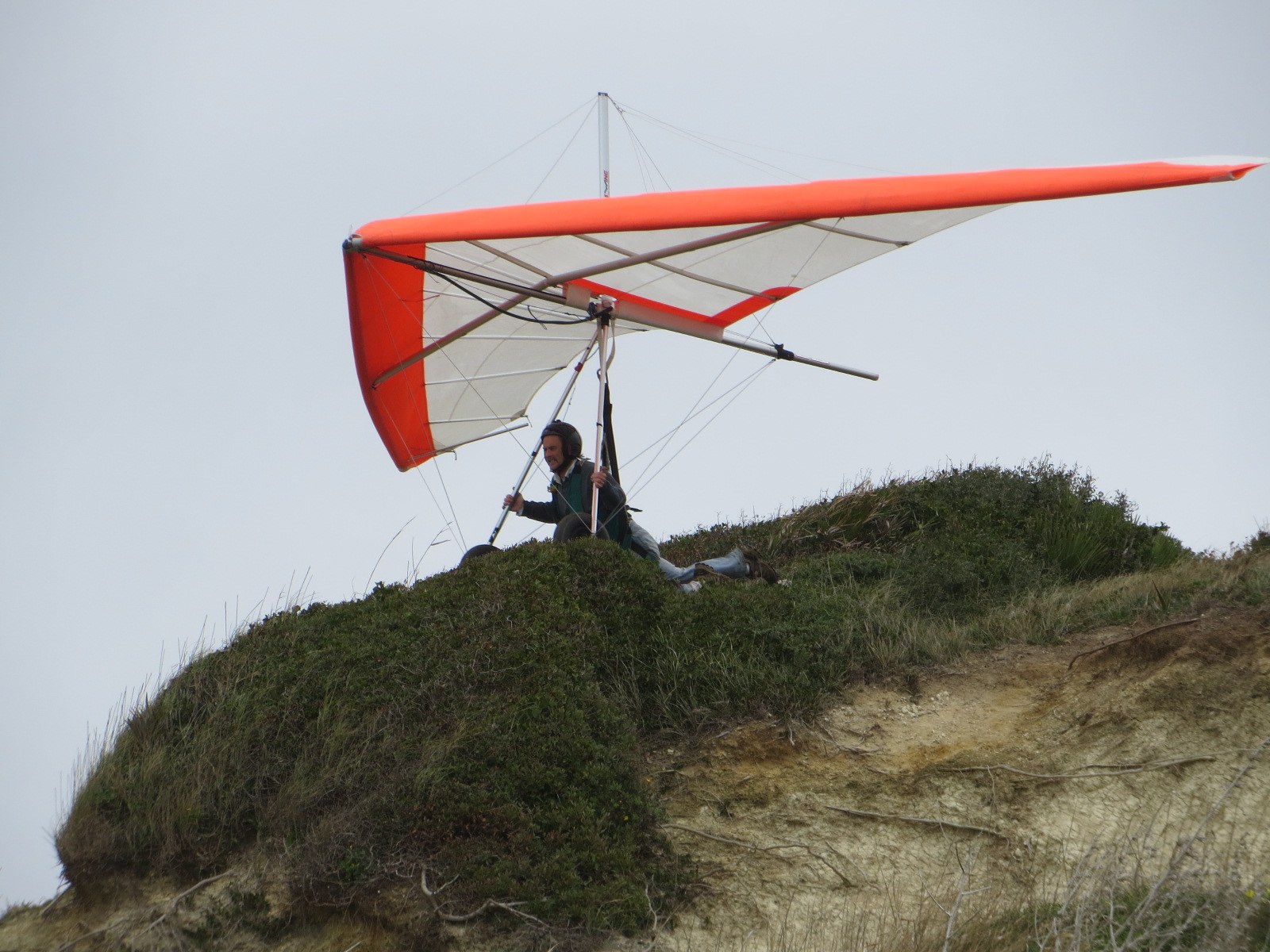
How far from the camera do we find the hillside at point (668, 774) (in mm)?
4957

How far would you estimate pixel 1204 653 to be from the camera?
20.1ft

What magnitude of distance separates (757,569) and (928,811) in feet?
9.72

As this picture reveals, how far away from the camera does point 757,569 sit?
8.52m

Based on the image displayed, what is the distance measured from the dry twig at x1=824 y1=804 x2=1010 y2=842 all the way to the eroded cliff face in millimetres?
11

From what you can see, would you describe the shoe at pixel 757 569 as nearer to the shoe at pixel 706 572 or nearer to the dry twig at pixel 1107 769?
the shoe at pixel 706 572

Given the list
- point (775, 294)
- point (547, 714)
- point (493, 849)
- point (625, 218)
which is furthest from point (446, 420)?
point (493, 849)

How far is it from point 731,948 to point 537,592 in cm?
240

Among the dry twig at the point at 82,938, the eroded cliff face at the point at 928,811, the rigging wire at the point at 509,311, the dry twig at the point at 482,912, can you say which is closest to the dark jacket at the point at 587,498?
the rigging wire at the point at 509,311

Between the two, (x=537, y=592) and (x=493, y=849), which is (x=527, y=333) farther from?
(x=493, y=849)

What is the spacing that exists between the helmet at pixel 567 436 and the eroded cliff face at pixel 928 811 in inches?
105

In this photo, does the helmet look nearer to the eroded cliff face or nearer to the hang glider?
the hang glider

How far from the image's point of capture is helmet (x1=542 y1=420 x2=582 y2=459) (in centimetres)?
832

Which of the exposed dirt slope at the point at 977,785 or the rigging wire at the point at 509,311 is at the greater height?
the rigging wire at the point at 509,311

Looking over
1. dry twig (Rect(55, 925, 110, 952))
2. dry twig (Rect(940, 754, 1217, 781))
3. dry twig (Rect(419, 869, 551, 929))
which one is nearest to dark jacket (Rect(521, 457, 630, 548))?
dry twig (Rect(940, 754, 1217, 781))
